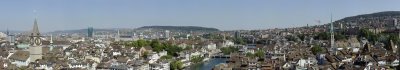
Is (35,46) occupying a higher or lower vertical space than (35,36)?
lower

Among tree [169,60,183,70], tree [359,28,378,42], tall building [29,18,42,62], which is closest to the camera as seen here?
tall building [29,18,42,62]

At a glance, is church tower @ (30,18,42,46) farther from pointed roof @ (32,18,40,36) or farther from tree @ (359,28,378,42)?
tree @ (359,28,378,42)

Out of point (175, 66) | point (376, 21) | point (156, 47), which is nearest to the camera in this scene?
point (175, 66)

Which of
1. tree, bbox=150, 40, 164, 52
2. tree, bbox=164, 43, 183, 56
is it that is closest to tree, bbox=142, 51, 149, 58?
tree, bbox=150, 40, 164, 52

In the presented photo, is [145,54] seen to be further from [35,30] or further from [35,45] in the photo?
[35,45]

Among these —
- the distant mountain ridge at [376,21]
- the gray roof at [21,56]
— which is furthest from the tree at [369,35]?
the gray roof at [21,56]

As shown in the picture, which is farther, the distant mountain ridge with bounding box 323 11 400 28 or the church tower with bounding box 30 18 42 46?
the distant mountain ridge with bounding box 323 11 400 28

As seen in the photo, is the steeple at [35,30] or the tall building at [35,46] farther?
the steeple at [35,30]

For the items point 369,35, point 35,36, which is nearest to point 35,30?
point 35,36

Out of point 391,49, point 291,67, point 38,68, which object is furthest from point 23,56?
point 391,49

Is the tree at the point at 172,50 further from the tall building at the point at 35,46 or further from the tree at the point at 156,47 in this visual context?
the tall building at the point at 35,46

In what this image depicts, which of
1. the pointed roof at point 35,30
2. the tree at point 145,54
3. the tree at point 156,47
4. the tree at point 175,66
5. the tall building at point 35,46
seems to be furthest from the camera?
the tree at point 156,47
